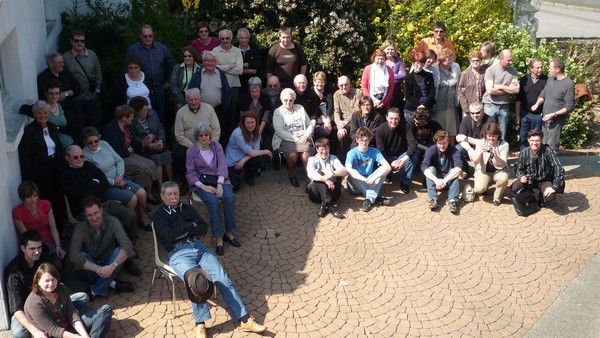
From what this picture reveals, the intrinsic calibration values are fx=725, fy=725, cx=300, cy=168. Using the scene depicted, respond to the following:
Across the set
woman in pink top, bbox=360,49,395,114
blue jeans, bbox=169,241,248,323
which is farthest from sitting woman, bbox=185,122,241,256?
woman in pink top, bbox=360,49,395,114

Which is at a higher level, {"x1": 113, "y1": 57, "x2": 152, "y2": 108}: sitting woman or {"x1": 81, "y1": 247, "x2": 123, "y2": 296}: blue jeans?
{"x1": 113, "y1": 57, "x2": 152, "y2": 108}: sitting woman

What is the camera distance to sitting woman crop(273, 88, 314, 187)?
1095 cm

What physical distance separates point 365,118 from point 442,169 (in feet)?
4.53

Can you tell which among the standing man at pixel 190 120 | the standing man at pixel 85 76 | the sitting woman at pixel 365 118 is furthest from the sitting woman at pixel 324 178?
the standing man at pixel 85 76

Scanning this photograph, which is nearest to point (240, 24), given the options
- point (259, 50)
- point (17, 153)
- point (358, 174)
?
point (259, 50)

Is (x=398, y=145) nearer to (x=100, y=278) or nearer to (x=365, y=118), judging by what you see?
(x=365, y=118)

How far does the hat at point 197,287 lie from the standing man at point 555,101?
6299 mm

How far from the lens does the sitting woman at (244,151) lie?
417 inches

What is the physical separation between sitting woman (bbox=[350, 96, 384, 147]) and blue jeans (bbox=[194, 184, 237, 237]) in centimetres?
246

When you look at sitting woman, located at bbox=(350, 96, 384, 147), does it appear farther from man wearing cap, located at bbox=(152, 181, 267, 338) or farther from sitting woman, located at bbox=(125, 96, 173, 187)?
man wearing cap, located at bbox=(152, 181, 267, 338)

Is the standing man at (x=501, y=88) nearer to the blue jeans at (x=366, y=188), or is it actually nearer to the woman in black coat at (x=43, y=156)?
the blue jeans at (x=366, y=188)

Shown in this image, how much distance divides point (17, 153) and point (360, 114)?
499cm

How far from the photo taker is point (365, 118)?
10.9 m

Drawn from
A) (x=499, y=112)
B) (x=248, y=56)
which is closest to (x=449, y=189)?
(x=499, y=112)
